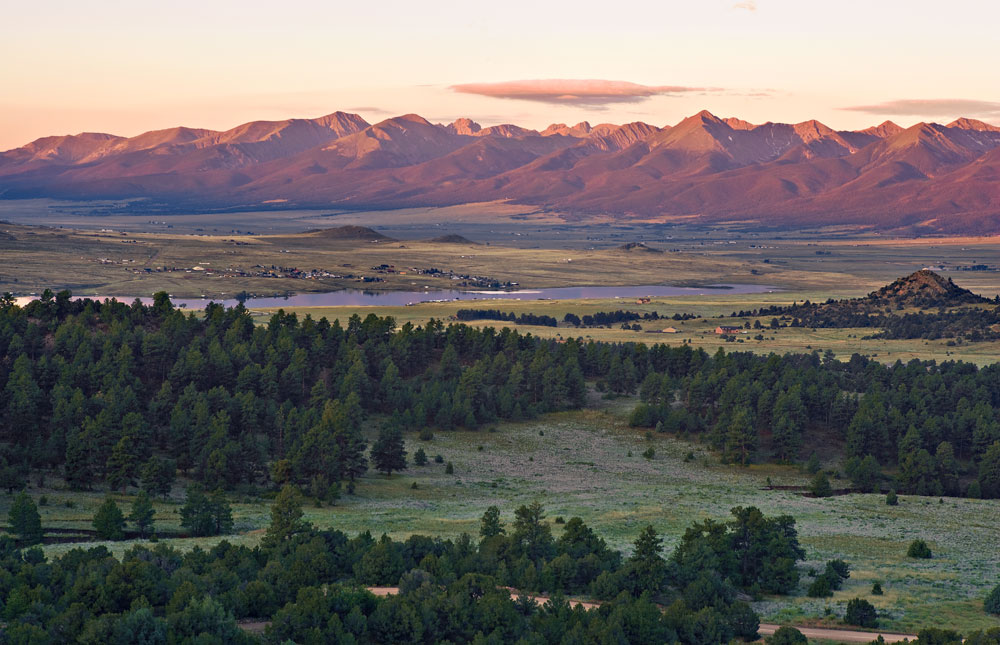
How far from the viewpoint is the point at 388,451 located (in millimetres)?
83812

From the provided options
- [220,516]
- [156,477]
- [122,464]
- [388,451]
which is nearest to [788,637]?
[220,516]

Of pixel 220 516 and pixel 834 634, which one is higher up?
pixel 220 516

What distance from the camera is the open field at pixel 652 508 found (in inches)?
2074

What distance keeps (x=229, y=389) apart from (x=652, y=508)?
42.3 m

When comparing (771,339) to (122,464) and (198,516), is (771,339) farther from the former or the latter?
(198,516)

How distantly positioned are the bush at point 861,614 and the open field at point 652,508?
0.75 meters

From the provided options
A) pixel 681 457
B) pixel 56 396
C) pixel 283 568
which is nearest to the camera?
pixel 283 568

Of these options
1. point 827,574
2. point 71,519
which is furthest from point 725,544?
point 71,519

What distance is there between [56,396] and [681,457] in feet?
168

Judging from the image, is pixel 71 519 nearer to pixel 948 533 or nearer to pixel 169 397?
pixel 169 397

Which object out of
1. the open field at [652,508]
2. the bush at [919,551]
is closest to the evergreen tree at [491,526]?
the open field at [652,508]

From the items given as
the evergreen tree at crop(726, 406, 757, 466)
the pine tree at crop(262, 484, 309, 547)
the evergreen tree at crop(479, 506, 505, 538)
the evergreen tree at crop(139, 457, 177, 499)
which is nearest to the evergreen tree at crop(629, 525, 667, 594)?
the evergreen tree at crop(479, 506, 505, 538)

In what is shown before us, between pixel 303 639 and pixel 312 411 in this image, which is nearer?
pixel 303 639

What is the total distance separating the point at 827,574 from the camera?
52219 mm
